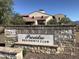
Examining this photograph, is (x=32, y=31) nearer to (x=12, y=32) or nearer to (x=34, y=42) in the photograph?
(x=34, y=42)

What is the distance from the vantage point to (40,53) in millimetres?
8320

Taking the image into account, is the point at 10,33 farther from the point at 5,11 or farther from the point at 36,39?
the point at 5,11

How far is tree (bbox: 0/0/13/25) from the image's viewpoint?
22325mm

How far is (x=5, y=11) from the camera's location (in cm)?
2319

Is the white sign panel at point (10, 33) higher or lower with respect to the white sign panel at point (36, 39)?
higher

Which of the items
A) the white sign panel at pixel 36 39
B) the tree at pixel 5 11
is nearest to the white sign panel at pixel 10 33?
the white sign panel at pixel 36 39

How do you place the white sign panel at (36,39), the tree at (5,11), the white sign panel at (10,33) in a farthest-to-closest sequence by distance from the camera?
1. the tree at (5,11)
2. the white sign panel at (10,33)
3. the white sign panel at (36,39)

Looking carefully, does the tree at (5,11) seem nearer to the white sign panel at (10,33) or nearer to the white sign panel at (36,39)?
the white sign panel at (10,33)

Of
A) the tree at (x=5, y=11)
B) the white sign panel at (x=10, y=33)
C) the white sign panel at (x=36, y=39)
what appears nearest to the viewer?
the white sign panel at (x=36, y=39)

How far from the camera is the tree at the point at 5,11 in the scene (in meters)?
22.3

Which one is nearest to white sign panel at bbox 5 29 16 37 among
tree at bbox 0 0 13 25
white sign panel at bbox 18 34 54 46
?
white sign panel at bbox 18 34 54 46

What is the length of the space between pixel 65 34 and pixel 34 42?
1857mm

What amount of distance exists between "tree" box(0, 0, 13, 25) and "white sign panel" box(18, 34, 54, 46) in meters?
14.1

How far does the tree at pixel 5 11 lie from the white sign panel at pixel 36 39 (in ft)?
46.4
